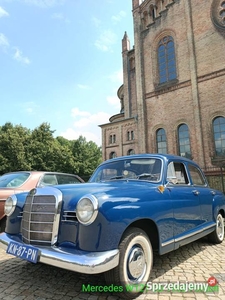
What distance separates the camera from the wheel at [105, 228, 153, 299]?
2393mm

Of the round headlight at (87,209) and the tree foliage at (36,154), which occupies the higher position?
the tree foliage at (36,154)

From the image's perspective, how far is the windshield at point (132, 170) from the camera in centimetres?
359

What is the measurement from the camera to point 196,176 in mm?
4621

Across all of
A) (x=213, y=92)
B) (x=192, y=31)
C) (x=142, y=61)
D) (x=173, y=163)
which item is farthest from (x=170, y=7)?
(x=173, y=163)

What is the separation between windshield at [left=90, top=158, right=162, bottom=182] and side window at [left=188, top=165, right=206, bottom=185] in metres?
1.16

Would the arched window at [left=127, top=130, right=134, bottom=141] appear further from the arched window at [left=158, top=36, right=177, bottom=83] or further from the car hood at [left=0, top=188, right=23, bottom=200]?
the car hood at [left=0, top=188, right=23, bottom=200]

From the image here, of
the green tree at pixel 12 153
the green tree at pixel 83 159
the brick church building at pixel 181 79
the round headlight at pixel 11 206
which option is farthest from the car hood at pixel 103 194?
the green tree at pixel 83 159

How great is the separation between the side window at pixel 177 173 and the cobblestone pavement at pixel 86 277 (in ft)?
4.53

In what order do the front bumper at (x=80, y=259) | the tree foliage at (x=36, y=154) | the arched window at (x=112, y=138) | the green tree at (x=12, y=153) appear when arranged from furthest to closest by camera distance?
1. the tree foliage at (x=36, y=154)
2. the green tree at (x=12, y=153)
3. the arched window at (x=112, y=138)
4. the front bumper at (x=80, y=259)

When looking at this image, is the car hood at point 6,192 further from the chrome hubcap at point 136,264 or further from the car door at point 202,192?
the car door at point 202,192

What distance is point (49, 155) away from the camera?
34.6m

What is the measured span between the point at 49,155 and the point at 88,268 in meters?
33.9

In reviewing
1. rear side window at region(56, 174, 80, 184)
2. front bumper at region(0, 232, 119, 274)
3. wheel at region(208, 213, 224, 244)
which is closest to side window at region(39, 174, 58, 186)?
rear side window at region(56, 174, 80, 184)

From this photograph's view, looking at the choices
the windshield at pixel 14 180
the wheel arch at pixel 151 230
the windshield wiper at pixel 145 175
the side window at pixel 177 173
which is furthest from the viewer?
the windshield at pixel 14 180
